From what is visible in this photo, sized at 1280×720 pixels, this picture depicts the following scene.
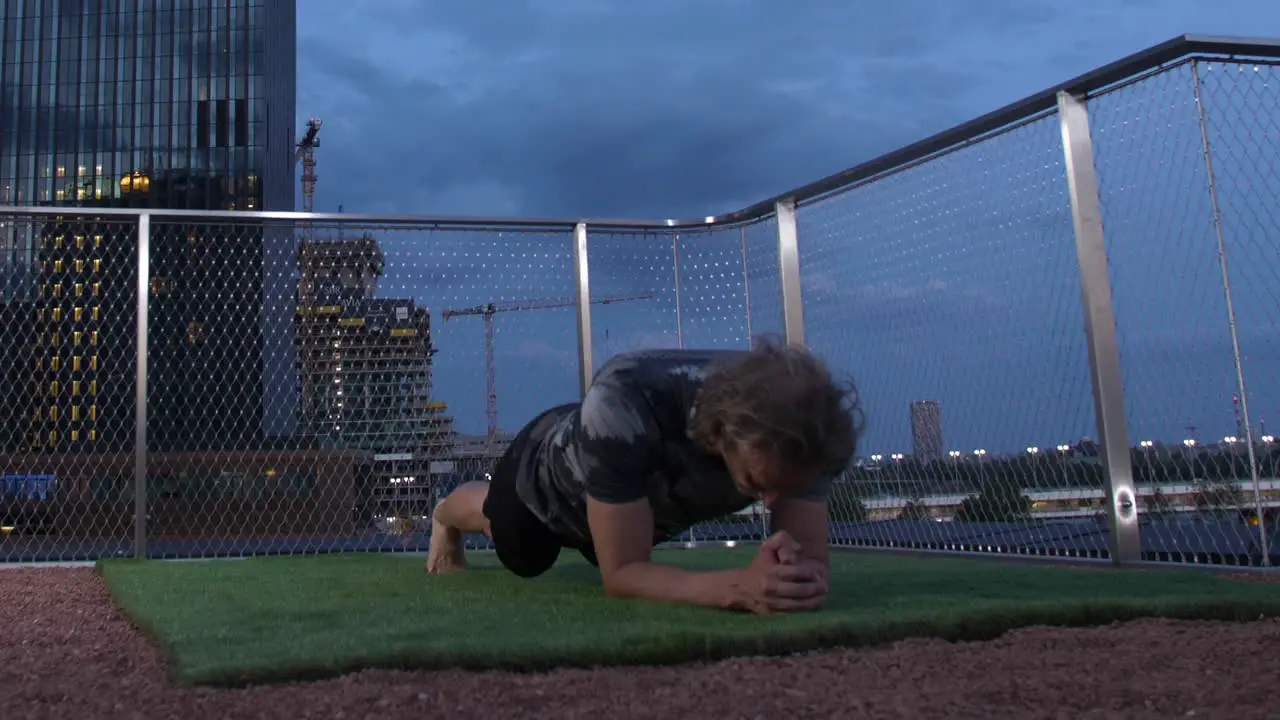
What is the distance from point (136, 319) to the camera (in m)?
5.07

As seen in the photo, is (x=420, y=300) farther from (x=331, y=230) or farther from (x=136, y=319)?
(x=136, y=319)

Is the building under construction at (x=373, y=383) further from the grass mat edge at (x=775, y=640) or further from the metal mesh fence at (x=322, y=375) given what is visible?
the grass mat edge at (x=775, y=640)

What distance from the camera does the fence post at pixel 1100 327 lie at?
11.1 feet

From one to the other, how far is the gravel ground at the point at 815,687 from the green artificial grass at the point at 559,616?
6cm

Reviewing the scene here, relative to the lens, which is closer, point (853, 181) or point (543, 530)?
point (543, 530)

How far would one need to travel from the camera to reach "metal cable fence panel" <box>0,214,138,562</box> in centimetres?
539

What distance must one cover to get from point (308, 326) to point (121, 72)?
43551 mm

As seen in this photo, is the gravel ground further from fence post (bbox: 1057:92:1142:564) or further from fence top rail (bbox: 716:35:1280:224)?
fence top rail (bbox: 716:35:1280:224)

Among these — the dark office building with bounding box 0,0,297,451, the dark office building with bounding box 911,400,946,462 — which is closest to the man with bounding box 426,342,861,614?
the dark office building with bounding box 911,400,946,462

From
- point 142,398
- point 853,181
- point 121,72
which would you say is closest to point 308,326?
point 142,398

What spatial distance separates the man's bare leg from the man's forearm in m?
0.93

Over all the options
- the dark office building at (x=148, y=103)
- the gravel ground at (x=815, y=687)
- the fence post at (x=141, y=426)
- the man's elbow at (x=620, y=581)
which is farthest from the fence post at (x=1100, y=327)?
the dark office building at (x=148, y=103)

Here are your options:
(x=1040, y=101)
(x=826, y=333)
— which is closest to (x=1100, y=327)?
(x=1040, y=101)

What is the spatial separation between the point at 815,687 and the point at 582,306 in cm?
380
